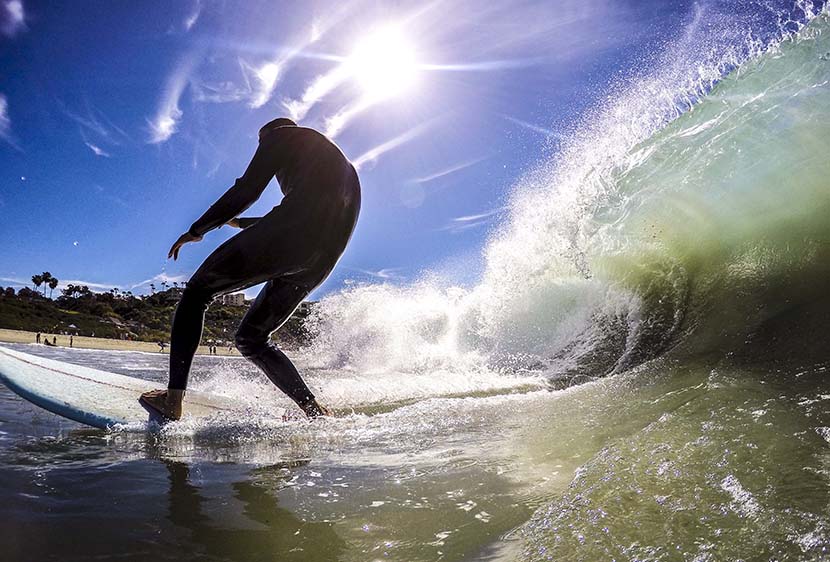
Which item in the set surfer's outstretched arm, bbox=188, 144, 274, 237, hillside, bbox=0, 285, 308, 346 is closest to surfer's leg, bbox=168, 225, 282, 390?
surfer's outstretched arm, bbox=188, 144, 274, 237

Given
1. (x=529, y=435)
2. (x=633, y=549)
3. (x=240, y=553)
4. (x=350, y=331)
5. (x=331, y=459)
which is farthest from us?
(x=350, y=331)

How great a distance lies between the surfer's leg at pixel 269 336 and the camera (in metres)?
3.38

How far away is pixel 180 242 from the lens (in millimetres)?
3182

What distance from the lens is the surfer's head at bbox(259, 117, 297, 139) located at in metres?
3.36

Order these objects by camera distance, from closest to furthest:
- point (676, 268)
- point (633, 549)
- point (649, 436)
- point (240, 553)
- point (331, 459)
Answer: point (633, 549) → point (240, 553) → point (649, 436) → point (331, 459) → point (676, 268)

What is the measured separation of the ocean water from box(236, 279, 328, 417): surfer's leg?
0.27m

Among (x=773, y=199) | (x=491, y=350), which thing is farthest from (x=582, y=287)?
(x=773, y=199)

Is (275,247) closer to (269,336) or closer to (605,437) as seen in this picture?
(269,336)

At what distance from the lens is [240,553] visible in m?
1.31

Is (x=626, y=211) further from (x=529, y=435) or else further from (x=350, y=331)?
(x=350, y=331)

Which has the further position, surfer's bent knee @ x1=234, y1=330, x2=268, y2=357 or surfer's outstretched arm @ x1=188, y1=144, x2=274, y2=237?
surfer's bent knee @ x1=234, y1=330, x2=268, y2=357

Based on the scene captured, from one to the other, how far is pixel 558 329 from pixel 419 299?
4780 mm

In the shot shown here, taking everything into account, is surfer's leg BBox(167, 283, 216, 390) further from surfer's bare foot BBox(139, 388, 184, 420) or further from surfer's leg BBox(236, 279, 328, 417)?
surfer's leg BBox(236, 279, 328, 417)

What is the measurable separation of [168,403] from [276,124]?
1.97 meters
